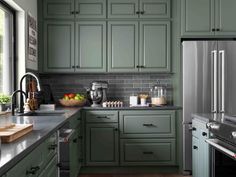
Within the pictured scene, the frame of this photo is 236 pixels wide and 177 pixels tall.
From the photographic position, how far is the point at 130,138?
14.3 feet

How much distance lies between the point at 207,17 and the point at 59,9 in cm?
185

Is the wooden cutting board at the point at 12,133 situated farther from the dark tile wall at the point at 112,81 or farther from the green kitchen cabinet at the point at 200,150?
the dark tile wall at the point at 112,81

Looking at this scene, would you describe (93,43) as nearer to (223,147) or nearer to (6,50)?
(6,50)

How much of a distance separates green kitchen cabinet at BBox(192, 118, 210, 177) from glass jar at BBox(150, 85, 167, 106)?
1219 millimetres

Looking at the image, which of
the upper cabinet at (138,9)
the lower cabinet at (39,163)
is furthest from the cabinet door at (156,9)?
the lower cabinet at (39,163)

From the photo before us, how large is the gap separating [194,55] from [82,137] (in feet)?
5.45

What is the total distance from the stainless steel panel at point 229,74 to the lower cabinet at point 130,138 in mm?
668

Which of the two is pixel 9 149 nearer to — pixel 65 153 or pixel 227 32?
pixel 65 153

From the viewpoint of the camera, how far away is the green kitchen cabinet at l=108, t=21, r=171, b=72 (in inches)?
179

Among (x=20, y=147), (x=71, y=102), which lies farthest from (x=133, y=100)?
(x=20, y=147)

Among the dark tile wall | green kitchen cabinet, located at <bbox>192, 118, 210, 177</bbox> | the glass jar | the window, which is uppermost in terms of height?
the window

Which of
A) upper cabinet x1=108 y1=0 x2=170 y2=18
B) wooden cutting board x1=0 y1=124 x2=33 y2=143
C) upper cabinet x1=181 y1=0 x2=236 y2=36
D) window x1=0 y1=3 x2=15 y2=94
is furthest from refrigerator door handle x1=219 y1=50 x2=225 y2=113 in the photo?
wooden cutting board x1=0 y1=124 x2=33 y2=143

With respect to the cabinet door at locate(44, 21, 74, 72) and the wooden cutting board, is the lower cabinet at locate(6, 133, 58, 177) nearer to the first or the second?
the wooden cutting board

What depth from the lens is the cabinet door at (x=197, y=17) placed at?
14.3ft
